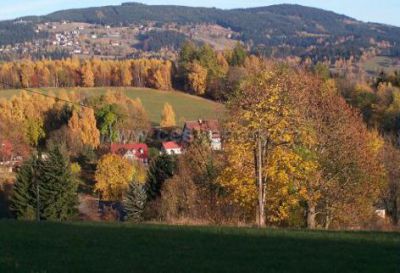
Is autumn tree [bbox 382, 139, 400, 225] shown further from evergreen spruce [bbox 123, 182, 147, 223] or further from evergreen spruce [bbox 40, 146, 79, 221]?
evergreen spruce [bbox 40, 146, 79, 221]

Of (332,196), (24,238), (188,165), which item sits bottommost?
(188,165)

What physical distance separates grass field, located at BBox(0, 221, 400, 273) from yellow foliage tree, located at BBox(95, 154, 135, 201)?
36.2 meters

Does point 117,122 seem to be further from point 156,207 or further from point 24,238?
point 24,238

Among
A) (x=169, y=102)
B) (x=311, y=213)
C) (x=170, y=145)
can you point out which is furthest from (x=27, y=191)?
(x=169, y=102)

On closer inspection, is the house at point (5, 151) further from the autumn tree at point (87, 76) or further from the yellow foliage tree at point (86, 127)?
the autumn tree at point (87, 76)

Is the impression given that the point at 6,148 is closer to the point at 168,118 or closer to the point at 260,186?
the point at 168,118

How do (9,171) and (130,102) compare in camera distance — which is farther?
(130,102)

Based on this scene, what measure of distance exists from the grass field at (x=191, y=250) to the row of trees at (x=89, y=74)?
88868 mm

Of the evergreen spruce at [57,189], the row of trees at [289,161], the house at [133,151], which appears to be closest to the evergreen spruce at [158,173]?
the evergreen spruce at [57,189]


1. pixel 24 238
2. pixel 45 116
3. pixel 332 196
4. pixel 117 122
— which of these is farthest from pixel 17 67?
pixel 24 238

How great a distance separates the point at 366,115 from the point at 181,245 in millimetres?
69219

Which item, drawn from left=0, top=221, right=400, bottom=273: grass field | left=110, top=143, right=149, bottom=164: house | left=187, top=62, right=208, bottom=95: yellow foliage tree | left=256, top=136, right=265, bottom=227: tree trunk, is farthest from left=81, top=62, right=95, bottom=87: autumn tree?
left=0, top=221, right=400, bottom=273: grass field

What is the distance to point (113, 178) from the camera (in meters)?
49.2

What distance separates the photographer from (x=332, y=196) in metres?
21.2
